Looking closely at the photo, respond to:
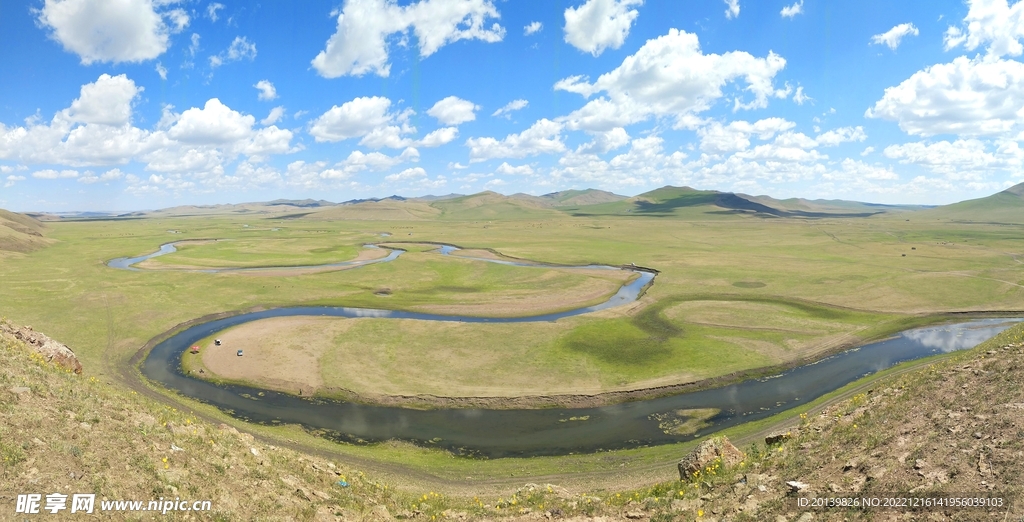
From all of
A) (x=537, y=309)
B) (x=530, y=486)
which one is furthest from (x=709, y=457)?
(x=537, y=309)

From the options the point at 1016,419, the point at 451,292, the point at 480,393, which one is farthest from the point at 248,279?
the point at 1016,419

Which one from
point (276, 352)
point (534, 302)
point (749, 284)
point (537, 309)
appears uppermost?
point (749, 284)

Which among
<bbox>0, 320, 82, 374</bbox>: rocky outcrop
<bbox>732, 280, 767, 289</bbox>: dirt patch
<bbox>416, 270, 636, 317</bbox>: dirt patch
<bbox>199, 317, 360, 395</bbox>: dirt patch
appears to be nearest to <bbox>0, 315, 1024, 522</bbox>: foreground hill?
<bbox>0, 320, 82, 374</bbox>: rocky outcrop

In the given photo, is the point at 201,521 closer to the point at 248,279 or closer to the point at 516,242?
the point at 248,279

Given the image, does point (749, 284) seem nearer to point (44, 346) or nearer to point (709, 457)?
point (709, 457)

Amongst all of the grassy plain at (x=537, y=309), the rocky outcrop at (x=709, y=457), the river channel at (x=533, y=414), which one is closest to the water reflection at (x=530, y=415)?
the river channel at (x=533, y=414)

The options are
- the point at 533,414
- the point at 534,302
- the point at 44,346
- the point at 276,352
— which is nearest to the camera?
the point at 44,346

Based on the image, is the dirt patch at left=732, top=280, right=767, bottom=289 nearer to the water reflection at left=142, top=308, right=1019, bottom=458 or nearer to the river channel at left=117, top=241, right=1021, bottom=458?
the river channel at left=117, top=241, right=1021, bottom=458
